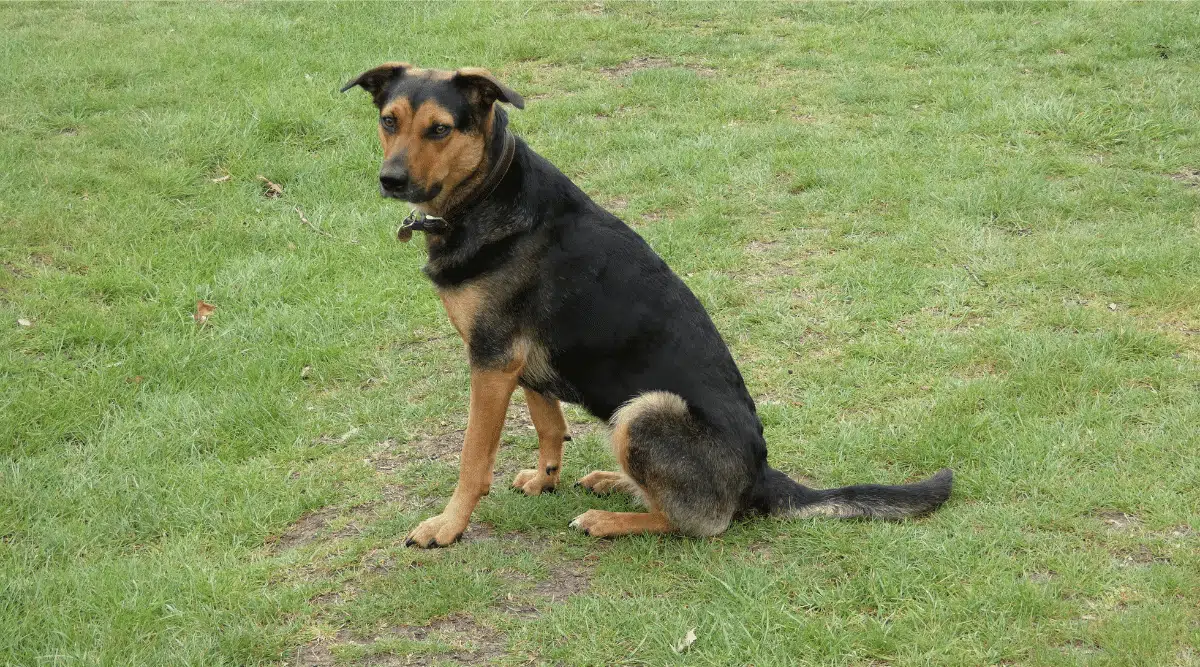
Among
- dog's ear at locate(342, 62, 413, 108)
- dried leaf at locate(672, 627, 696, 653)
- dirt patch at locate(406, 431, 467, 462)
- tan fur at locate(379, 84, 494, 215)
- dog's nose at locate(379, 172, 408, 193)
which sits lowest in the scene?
dirt patch at locate(406, 431, 467, 462)

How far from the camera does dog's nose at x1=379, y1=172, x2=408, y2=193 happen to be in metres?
4.53

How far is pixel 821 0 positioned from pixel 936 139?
4252mm

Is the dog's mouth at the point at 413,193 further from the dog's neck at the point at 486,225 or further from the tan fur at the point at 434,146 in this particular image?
the dog's neck at the point at 486,225

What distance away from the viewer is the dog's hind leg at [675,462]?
4.64m

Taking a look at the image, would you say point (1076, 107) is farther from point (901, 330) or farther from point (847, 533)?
point (847, 533)

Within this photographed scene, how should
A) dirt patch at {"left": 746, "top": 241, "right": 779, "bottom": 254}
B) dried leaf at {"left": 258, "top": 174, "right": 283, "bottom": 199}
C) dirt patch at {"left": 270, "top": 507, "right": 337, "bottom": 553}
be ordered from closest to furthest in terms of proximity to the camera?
dirt patch at {"left": 270, "top": 507, "right": 337, "bottom": 553} → dirt patch at {"left": 746, "top": 241, "right": 779, "bottom": 254} → dried leaf at {"left": 258, "top": 174, "right": 283, "bottom": 199}

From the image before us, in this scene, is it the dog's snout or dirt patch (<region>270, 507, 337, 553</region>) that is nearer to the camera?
the dog's snout

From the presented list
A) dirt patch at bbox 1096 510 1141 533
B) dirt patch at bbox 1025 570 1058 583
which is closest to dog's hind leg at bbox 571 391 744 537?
dirt patch at bbox 1025 570 1058 583

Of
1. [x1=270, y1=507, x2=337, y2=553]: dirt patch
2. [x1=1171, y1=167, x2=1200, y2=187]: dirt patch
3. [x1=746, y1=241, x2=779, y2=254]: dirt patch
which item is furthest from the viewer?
[x1=1171, y1=167, x2=1200, y2=187]: dirt patch

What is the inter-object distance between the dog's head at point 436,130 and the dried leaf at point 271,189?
4.35 meters

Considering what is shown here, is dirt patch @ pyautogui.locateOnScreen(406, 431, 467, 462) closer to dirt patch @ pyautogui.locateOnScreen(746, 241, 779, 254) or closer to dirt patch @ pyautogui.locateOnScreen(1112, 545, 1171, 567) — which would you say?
dirt patch @ pyautogui.locateOnScreen(746, 241, 779, 254)

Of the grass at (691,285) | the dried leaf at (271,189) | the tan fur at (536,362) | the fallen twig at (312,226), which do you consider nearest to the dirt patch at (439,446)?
the grass at (691,285)

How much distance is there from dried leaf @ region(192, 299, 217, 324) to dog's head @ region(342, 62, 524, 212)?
2903 millimetres

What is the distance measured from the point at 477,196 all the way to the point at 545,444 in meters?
1.31
